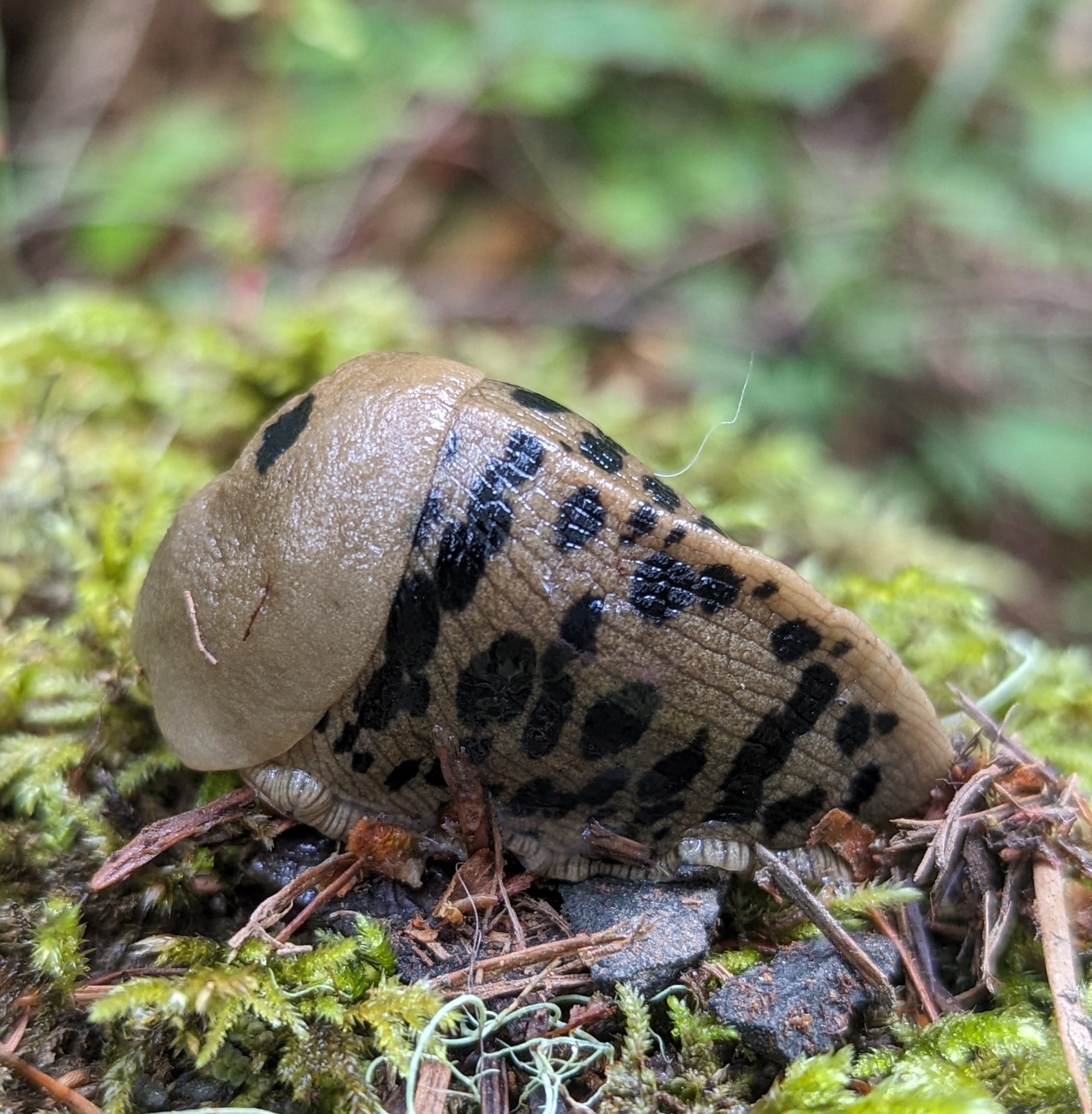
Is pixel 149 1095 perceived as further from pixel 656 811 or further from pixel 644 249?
pixel 644 249

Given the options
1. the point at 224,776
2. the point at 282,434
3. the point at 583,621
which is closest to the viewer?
the point at 583,621

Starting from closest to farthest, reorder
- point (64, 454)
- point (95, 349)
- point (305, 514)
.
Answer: point (305, 514) < point (64, 454) < point (95, 349)

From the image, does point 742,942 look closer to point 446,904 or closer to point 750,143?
point 446,904

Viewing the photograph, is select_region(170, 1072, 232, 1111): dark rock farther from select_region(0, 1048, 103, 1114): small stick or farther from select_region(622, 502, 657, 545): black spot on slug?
select_region(622, 502, 657, 545): black spot on slug

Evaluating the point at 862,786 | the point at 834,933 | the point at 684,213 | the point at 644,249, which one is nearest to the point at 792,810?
the point at 862,786

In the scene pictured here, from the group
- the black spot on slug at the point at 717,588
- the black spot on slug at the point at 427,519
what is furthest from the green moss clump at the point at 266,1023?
the black spot on slug at the point at 717,588

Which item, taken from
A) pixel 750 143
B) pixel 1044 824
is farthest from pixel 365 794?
pixel 750 143

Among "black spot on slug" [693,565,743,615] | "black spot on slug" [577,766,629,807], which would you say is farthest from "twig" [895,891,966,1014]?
"black spot on slug" [693,565,743,615]
